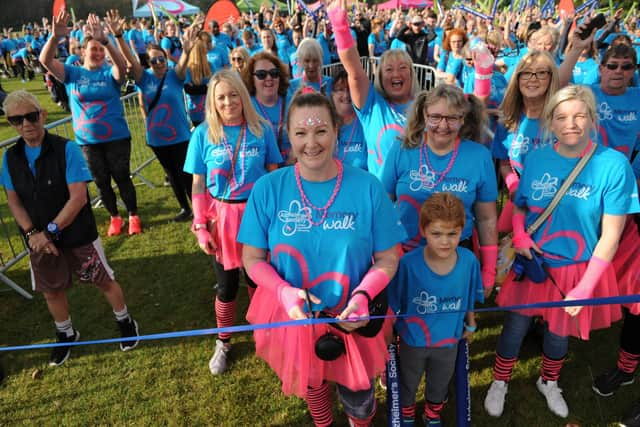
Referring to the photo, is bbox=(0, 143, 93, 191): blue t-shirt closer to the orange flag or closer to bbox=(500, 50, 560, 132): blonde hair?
the orange flag

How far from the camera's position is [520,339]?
9.76ft

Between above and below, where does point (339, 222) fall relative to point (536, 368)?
above

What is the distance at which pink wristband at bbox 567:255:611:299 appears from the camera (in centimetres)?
253

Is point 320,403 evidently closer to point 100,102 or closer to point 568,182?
point 568,182

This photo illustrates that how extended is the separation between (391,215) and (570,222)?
1192 mm

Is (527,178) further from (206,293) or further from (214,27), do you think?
(214,27)

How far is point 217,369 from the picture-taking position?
3611 millimetres

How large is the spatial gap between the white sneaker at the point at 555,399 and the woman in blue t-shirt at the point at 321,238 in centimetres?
162

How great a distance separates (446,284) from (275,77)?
2518 millimetres

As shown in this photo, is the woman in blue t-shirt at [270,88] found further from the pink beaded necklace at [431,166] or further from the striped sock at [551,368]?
the striped sock at [551,368]

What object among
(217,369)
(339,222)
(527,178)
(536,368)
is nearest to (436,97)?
(527,178)

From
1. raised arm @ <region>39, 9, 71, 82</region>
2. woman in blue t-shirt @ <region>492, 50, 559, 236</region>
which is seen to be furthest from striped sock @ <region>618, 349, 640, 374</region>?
raised arm @ <region>39, 9, 71, 82</region>

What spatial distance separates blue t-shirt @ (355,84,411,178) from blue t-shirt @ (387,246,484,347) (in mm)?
900

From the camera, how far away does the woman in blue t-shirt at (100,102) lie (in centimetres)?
512
